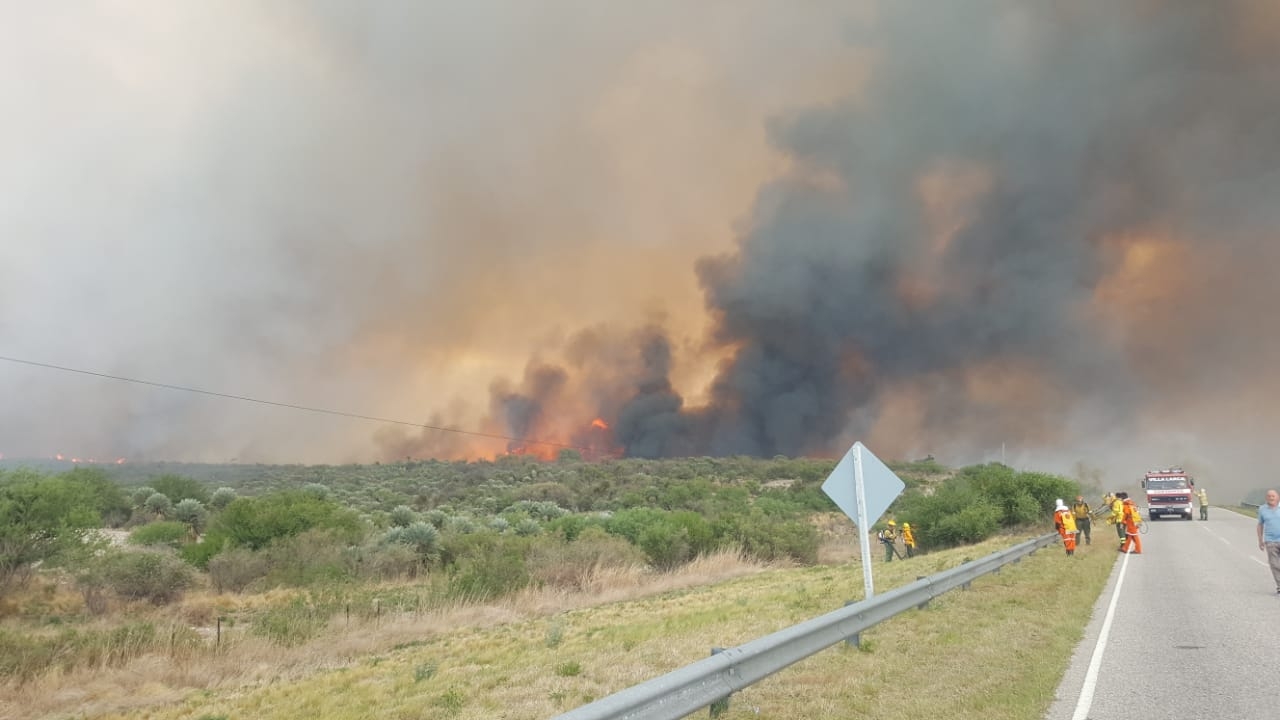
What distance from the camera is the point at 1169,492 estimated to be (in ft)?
167

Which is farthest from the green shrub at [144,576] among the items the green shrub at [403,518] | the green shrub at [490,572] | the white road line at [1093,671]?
the white road line at [1093,671]

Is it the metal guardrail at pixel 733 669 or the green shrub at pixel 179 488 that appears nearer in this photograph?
the metal guardrail at pixel 733 669

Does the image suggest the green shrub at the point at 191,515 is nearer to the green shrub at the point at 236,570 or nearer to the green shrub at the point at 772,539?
the green shrub at the point at 236,570

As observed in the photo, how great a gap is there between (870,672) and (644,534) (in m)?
24.0

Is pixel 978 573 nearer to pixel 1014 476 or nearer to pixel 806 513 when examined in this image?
pixel 1014 476

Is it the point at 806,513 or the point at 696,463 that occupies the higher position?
the point at 696,463

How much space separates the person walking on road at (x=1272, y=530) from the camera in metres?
14.8

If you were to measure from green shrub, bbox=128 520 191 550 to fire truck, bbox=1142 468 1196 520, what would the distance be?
5760 cm

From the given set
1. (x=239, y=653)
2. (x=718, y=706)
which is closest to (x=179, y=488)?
(x=239, y=653)

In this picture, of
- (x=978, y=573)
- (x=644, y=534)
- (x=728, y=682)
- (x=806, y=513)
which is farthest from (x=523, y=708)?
(x=806, y=513)

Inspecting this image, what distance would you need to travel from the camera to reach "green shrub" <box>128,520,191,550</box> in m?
32.9

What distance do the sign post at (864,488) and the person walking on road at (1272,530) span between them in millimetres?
9478

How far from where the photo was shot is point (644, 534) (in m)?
32.0

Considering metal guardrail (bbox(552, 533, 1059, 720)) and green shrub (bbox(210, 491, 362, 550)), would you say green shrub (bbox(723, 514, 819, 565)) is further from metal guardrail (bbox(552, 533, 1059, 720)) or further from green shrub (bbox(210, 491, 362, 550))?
metal guardrail (bbox(552, 533, 1059, 720))
